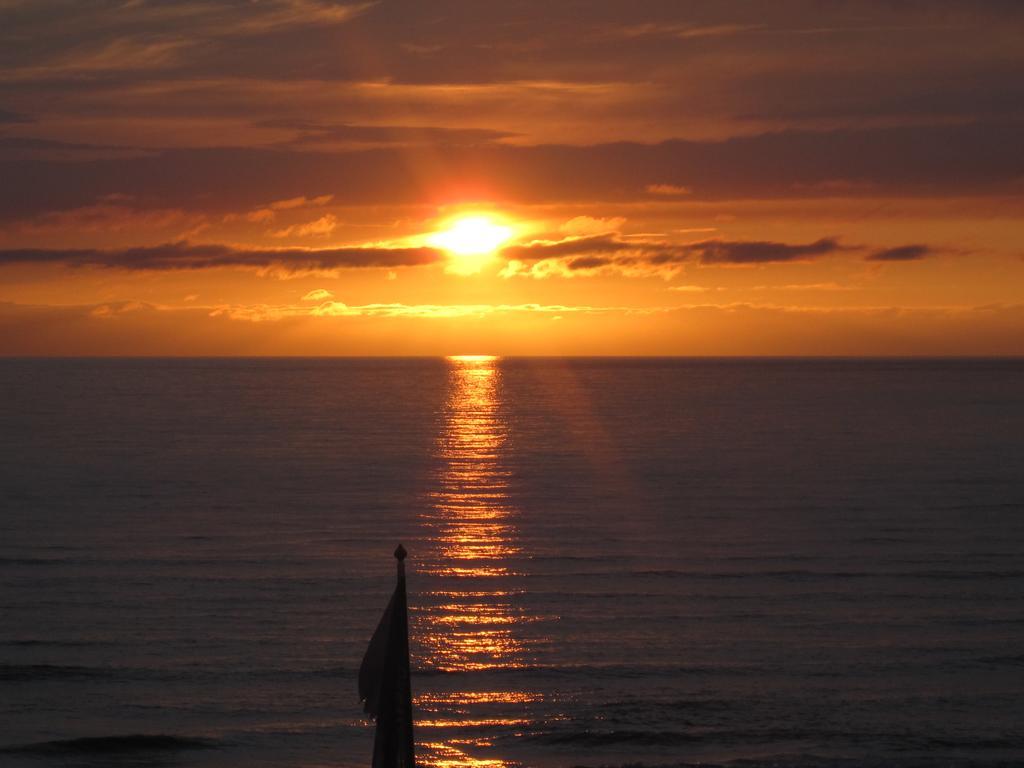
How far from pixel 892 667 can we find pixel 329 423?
99.9m

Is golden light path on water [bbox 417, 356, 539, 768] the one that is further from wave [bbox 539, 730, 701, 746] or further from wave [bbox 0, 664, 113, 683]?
wave [bbox 0, 664, 113, 683]

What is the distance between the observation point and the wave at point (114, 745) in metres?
25.8

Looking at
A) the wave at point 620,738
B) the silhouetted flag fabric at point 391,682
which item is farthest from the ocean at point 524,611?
the silhouetted flag fabric at point 391,682

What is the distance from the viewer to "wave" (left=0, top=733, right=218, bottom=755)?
25.8 meters

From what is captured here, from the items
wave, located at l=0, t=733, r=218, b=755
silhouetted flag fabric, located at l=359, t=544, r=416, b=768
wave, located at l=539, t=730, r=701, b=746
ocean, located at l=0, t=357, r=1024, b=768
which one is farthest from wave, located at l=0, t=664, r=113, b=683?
silhouetted flag fabric, located at l=359, t=544, r=416, b=768

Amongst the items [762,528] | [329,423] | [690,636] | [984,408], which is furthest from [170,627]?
[984,408]

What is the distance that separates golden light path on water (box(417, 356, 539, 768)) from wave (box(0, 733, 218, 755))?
16.4ft

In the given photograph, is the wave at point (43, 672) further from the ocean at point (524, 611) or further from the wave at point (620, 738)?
the wave at point (620, 738)

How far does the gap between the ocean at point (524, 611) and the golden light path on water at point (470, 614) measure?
128 mm

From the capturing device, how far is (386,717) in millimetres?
15242

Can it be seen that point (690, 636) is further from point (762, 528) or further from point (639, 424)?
point (639, 424)

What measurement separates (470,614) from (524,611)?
1656 millimetres

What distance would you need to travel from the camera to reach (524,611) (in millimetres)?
37594

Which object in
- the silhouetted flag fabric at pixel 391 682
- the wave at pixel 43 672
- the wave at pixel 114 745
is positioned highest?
the wave at pixel 43 672
